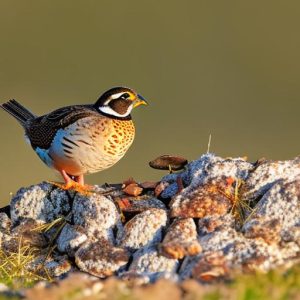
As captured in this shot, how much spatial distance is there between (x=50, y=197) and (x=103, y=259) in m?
1.66

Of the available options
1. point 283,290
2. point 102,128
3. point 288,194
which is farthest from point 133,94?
point 283,290

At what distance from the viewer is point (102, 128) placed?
1039 centimetres

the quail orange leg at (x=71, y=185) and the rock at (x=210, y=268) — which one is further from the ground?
the quail orange leg at (x=71, y=185)

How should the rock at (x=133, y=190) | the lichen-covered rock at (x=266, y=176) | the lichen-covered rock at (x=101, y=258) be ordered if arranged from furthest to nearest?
1. the rock at (x=133, y=190)
2. the lichen-covered rock at (x=266, y=176)
3. the lichen-covered rock at (x=101, y=258)

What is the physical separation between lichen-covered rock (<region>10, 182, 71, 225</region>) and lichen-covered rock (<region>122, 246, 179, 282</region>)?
177cm

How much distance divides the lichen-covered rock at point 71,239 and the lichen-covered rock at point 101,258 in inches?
7.4

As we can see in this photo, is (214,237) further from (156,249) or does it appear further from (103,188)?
(103,188)

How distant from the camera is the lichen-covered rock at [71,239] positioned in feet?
31.1

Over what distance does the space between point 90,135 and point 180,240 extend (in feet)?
6.85

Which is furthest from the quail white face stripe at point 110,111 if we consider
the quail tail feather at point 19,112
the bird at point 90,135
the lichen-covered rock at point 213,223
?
the quail tail feather at point 19,112

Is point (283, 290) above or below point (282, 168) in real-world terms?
below

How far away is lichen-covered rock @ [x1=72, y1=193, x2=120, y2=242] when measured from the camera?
9.59m

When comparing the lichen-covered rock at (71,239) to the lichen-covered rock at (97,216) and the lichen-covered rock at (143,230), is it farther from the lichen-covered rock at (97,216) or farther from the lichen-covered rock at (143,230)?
the lichen-covered rock at (143,230)

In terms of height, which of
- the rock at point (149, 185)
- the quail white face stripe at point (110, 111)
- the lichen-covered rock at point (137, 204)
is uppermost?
the quail white face stripe at point (110, 111)
